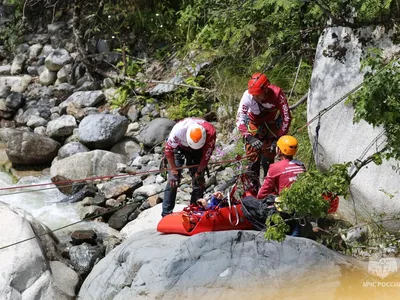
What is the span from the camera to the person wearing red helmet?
22.2 ft

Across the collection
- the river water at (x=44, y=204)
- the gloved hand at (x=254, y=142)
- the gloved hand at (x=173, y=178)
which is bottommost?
the river water at (x=44, y=204)

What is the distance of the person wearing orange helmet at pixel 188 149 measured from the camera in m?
6.65

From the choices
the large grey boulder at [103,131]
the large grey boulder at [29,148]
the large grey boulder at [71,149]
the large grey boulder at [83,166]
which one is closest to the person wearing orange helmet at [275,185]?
the large grey boulder at [83,166]

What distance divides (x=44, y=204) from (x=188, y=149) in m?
3.29

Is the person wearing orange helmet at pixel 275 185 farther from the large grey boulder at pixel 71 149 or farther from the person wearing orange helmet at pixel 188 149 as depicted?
the large grey boulder at pixel 71 149

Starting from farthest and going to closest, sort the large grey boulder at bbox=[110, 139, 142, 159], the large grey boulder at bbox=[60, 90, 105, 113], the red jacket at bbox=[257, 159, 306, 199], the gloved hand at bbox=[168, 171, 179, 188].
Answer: the large grey boulder at bbox=[60, 90, 105, 113]
the large grey boulder at bbox=[110, 139, 142, 159]
the gloved hand at bbox=[168, 171, 179, 188]
the red jacket at bbox=[257, 159, 306, 199]

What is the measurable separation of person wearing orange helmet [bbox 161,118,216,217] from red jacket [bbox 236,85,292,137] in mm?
353

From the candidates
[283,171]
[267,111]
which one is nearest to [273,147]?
[267,111]

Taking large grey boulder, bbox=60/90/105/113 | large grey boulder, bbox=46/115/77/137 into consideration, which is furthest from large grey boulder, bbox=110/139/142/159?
large grey boulder, bbox=60/90/105/113

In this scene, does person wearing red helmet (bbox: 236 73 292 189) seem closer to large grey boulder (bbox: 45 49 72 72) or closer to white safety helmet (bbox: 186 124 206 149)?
white safety helmet (bbox: 186 124 206 149)

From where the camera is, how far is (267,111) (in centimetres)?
685

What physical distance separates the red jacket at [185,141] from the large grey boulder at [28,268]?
5.30ft

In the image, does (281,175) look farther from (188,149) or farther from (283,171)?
(188,149)

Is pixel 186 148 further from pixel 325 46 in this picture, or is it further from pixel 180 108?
pixel 180 108
